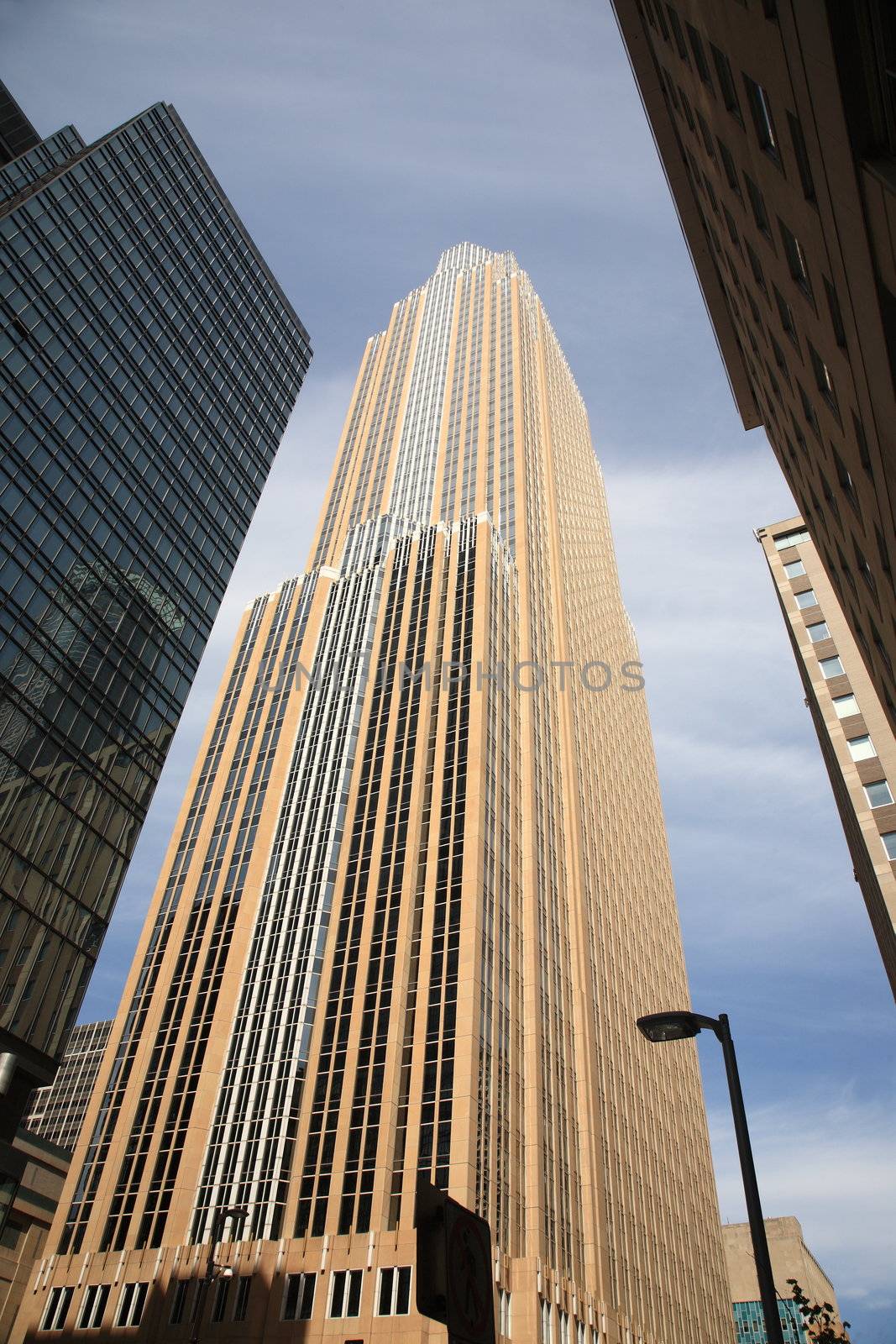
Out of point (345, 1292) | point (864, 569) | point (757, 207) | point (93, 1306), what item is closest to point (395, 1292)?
point (345, 1292)

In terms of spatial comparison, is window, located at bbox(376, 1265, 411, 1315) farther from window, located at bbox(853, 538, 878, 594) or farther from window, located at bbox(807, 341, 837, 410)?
window, located at bbox(807, 341, 837, 410)

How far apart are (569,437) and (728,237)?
11403 cm

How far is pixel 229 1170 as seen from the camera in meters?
56.3

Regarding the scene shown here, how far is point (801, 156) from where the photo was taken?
1741 cm

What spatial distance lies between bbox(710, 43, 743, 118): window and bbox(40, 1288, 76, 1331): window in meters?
64.9

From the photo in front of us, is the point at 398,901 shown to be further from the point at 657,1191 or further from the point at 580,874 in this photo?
the point at 657,1191

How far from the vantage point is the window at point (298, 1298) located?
49.0 metres

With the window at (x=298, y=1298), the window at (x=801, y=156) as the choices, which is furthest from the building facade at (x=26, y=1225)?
the window at (x=801, y=156)

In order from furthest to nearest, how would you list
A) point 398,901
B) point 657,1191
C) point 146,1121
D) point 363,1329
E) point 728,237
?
point 657,1191 < point 398,901 < point 146,1121 < point 363,1329 < point 728,237

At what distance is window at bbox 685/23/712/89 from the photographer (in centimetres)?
2323

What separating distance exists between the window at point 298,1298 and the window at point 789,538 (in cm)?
5233

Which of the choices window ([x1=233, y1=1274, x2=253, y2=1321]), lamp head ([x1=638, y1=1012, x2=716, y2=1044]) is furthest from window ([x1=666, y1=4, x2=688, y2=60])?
window ([x1=233, y1=1274, x2=253, y2=1321])

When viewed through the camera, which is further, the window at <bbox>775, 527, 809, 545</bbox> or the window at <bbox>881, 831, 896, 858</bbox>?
the window at <bbox>775, 527, 809, 545</bbox>

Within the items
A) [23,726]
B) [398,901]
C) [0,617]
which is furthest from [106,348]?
[398,901]
